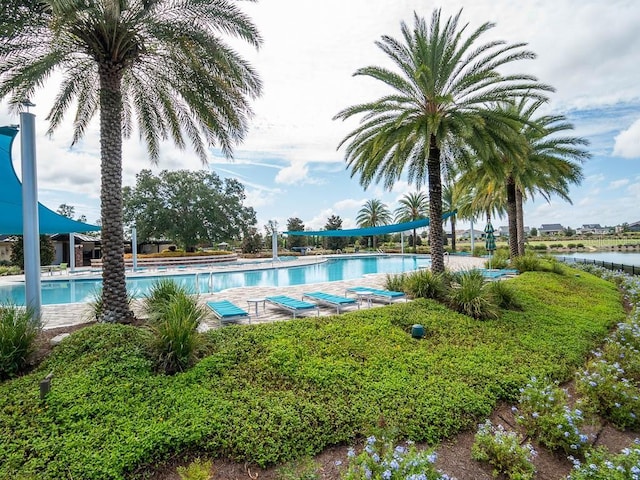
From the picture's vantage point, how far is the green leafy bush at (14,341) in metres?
4.72

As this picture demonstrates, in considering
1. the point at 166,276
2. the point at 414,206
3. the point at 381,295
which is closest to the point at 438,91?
the point at 381,295

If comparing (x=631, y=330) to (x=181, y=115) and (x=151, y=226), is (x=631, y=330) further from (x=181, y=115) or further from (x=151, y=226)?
(x=151, y=226)

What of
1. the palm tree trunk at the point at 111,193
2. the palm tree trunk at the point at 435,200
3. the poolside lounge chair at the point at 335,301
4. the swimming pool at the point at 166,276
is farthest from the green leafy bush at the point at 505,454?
the swimming pool at the point at 166,276

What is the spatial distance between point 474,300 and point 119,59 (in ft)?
32.2

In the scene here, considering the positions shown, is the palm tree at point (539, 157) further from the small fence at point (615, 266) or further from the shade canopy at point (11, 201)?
the shade canopy at point (11, 201)

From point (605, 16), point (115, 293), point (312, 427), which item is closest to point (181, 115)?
point (115, 293)

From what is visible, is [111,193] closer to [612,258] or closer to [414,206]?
[612,258]

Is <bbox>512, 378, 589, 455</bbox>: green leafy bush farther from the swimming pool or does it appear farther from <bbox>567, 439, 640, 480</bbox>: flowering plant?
the swimming pool

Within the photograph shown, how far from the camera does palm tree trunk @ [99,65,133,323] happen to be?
6.62m

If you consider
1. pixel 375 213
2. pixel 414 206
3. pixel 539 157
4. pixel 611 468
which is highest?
pixel 414 206

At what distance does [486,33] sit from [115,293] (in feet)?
41.5

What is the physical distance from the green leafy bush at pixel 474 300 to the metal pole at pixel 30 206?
9299 millimetres

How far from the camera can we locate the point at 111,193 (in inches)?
261

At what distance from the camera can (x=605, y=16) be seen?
8.48 m
